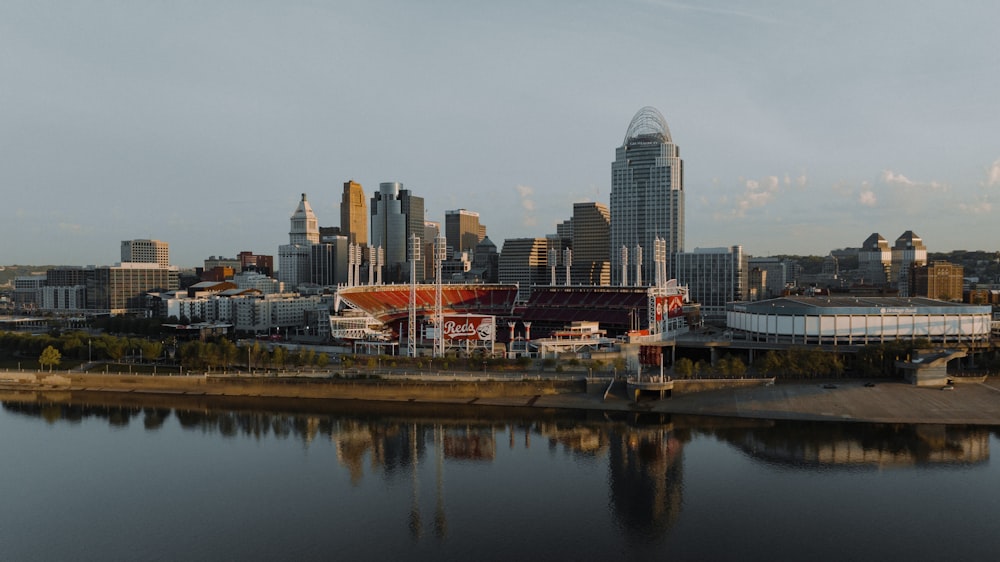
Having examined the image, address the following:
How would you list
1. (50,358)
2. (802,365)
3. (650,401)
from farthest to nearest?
1. (50,358)
2. (802,365)
3. (650,401)

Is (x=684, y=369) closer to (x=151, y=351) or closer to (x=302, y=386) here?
(x=302, y=386)

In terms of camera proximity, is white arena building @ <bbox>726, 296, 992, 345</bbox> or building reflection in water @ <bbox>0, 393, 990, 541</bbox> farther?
white arena building @ <bbox>726, 296, 992, 345</bbox>

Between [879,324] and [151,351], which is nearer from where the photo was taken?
[879,324]

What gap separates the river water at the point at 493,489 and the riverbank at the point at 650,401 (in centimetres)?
259

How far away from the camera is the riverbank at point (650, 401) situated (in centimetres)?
5956

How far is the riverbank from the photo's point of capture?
195ft

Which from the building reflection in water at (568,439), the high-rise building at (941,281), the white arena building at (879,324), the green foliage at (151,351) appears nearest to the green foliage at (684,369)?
the building reflection in water at (568,439)

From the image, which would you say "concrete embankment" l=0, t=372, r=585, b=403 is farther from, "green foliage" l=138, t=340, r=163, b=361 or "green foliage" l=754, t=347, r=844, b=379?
"green foliage" l=754, t=347, r=844, b=379

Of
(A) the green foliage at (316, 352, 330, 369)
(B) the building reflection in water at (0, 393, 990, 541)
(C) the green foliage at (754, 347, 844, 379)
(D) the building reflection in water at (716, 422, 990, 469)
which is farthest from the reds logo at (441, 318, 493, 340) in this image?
(D) the building reflection in water at (716, 422, 990, 469)

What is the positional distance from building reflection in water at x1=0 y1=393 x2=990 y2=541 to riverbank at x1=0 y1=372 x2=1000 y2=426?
7.45 ft

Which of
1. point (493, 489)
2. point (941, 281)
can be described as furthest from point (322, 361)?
point (941, 281)

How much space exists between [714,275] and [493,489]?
139 metres

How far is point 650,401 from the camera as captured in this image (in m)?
65.4

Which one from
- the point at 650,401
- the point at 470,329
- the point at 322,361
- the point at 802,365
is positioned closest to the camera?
the point at 650,401
